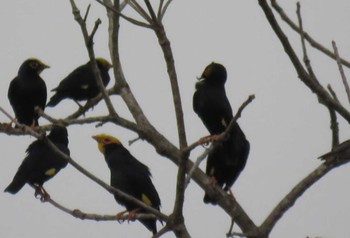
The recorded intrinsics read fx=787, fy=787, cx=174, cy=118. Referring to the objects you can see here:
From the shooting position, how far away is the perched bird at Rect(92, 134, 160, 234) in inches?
310

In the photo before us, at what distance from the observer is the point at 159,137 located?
609cm

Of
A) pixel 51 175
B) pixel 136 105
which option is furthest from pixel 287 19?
pixel 51 175

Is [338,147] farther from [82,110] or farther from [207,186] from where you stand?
[82,110]

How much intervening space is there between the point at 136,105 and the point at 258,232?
188 cm

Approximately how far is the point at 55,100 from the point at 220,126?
3.38 meters

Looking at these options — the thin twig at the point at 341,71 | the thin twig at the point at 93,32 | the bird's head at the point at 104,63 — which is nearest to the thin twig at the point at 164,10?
the thin twig at the point at 93,32

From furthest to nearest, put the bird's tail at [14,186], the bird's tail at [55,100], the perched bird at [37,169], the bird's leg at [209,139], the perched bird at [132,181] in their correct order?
the bird's tail at [55,100] → the perched bird at [37,169] → the bird's tail at [14,186] → the perched bird at [132,181] → the bird's leg at [209,139]

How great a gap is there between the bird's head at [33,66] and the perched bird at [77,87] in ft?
1.11

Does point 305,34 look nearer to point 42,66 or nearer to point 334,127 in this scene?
point 334,127

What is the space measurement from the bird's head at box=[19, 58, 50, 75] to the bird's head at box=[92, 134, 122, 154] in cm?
167

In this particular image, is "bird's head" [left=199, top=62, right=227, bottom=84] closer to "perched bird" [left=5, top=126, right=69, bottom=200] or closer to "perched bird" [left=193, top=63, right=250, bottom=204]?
"perched bird" [left=193, top=63, right=250, bottom=204]

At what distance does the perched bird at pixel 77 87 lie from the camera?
1013cm

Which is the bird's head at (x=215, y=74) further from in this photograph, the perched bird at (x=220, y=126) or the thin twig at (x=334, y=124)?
the thin twig at (x=334, y=124)

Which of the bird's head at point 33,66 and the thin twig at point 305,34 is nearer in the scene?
the thin twig at point 305,34
